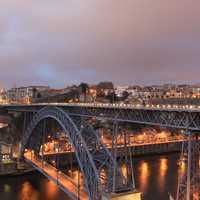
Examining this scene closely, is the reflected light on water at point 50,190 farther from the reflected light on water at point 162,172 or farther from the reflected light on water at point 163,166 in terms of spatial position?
the reflected light on water at point 163,166

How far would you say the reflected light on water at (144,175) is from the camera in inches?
1246

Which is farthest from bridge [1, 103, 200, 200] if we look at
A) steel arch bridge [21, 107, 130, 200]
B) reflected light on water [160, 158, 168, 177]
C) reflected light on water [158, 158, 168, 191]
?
reflected light on water [160, 158, 168, 177]

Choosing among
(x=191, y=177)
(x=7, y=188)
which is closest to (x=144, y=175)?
(x=7, y=188)

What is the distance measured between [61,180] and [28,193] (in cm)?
504

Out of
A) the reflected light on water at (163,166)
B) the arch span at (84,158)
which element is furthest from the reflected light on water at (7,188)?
the reflected light on water at (163,166)

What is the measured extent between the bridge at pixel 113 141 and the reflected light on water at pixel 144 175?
878 centimetres

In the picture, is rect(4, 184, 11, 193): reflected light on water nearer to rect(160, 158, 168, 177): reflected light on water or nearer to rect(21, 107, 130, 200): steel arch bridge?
rect(21, 107, 130, 200): steel arch bridge

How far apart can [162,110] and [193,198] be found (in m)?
4.44

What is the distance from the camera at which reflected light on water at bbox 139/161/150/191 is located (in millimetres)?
31653

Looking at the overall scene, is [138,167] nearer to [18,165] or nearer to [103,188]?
[18,165]

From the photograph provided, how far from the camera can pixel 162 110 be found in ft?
51.7

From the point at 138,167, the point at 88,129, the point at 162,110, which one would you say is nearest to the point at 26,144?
the point at 138,167

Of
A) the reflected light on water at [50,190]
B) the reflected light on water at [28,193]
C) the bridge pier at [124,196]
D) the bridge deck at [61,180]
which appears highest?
the bridge pier at [124,196]

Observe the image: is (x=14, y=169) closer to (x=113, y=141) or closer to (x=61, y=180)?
(x=61, y=180)
